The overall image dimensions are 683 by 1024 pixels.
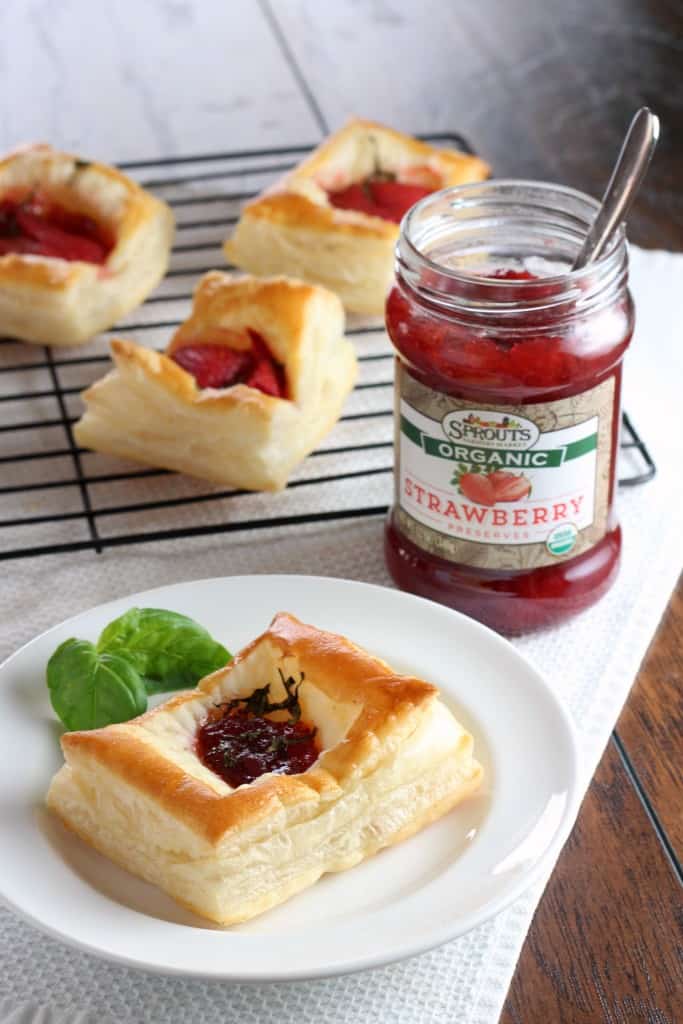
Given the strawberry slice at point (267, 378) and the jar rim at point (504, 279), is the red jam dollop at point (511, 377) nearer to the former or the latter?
the jar rim at point (504, 279)

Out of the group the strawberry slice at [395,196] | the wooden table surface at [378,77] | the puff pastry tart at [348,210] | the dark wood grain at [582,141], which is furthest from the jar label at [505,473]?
the wooden table surface at [378,77]

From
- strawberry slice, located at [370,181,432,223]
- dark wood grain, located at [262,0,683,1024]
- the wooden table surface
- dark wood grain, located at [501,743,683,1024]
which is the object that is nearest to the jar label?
dark wood grain, located at [262,0,683,1024]

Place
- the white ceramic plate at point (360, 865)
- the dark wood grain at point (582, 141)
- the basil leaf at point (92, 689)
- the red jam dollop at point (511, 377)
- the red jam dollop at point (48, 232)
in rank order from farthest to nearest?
the red jam dollop at point (48, 232)
the red jam dollop at point (511, 377)
the basil leaf at point (92, 689)
the dark wood grain at point (582, 141)
the white ceramic plate at point (360, 865)

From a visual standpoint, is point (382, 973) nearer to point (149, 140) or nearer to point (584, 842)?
point (584, 842)

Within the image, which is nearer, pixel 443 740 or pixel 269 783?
pixel 269 783

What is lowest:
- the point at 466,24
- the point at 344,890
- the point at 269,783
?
the point at 466,24

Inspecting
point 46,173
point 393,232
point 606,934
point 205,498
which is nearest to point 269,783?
point 606,934

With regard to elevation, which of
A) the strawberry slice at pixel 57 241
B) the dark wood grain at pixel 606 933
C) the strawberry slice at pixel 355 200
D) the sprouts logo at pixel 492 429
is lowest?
the dark wood grain at pixel 606 933
